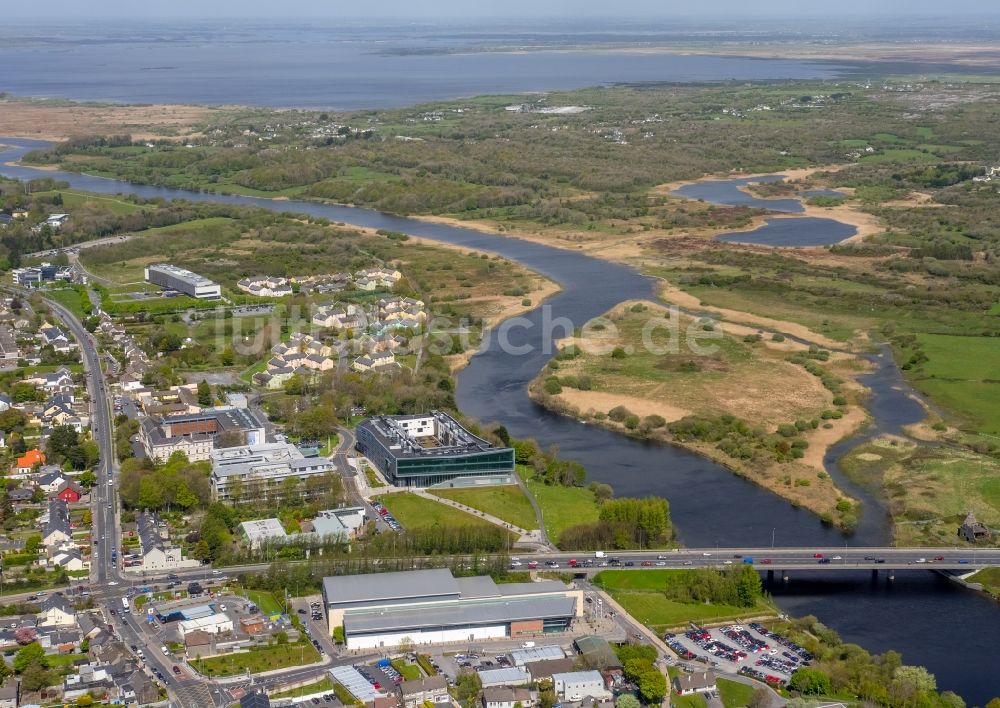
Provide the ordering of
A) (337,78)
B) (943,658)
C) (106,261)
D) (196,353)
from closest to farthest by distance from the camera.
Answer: (943,658) < (196,353) < (106,261) < (337,78)

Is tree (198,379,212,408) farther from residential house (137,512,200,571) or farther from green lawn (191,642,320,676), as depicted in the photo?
green lawn (191,642,320,676)

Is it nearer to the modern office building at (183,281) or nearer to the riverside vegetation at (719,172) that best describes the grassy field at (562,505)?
the riverside vegetation at (719,172)

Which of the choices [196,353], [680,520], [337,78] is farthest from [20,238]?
[337,78]

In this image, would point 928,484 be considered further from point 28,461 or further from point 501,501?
point 28,461

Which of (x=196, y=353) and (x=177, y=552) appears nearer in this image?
(x=177, y=552)

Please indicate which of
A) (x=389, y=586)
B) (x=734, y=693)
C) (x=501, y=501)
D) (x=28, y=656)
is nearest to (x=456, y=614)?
(x=389, y=586)

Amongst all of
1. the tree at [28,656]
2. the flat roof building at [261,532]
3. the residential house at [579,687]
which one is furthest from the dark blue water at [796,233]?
the tree at [28,656]

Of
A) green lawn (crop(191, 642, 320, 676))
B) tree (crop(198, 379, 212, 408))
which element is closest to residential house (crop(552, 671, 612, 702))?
green lawn (crop(191, 642, 320, 676))

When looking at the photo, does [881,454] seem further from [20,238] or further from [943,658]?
[20,238]
